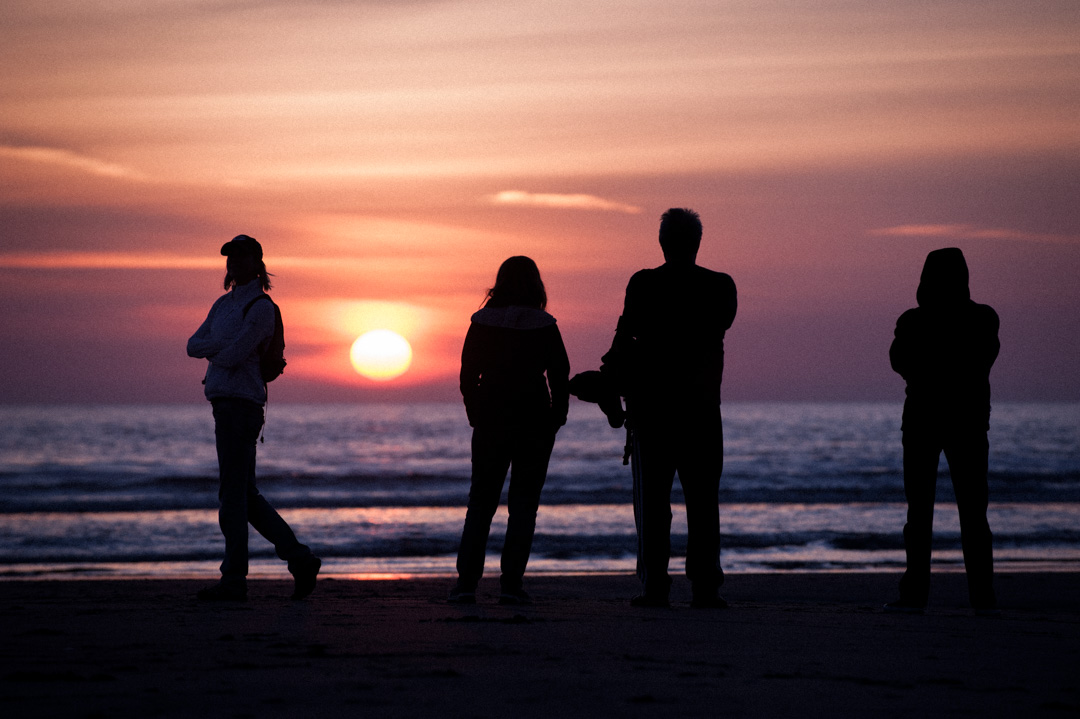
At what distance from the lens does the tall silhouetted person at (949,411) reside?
499cm

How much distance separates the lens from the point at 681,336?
491 cm

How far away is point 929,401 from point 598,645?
2245 millimetres

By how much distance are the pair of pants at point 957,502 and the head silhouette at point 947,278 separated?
666 mm

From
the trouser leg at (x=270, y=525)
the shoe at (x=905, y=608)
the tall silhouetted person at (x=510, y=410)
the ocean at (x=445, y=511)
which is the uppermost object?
the tall silhouetted person at (x=510, y=410)

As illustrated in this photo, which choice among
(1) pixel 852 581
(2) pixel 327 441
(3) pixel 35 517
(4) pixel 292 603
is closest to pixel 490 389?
(4) pixel 292 603

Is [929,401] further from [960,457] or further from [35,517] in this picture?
[35,517]

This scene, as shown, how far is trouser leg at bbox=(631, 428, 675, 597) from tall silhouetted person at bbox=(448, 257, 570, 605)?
1.63 feet

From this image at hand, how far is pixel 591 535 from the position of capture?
12.5 meters

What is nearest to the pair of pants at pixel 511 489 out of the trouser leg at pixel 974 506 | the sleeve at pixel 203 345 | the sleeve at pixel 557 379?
the sleeve at pixel 557 379

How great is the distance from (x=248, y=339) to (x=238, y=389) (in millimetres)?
260

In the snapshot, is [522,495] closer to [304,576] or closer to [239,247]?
[304,576]

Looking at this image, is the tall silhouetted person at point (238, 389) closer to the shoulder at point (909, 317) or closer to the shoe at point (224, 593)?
the shoe at point (224, 593)

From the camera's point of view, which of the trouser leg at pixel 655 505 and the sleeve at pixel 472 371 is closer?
the trouser leg at pixel 655 505

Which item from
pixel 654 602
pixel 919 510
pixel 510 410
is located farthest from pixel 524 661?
pixel 919 510
